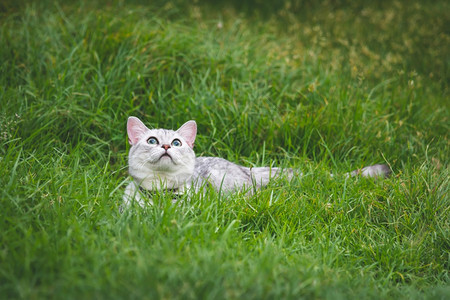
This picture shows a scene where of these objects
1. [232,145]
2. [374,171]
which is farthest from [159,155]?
[374,171]

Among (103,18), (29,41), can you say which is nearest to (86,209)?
(29,41)

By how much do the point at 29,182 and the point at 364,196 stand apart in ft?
8.97

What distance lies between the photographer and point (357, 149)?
4.46 metres

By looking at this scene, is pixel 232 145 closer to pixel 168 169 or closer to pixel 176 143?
pixel 176 143

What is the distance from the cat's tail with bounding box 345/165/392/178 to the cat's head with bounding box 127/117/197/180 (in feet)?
5.22

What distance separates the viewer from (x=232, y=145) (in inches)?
178

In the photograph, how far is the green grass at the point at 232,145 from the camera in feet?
7.91

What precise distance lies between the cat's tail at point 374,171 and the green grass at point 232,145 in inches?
4.8

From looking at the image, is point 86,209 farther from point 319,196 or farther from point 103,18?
point 103,18

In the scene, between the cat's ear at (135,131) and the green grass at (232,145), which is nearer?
the green grass at (232,145)

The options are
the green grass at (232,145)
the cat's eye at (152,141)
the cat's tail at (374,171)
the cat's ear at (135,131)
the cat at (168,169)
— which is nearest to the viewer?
the green grass at (232,145)

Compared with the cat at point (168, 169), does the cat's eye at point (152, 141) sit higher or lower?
higher

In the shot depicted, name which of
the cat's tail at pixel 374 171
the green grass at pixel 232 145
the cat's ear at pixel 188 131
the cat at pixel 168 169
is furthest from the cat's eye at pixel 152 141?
the cat's tail at pixel 374 171

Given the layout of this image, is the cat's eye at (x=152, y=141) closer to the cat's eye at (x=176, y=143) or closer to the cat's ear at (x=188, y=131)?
the cat's eye at (x=176, y=143)
